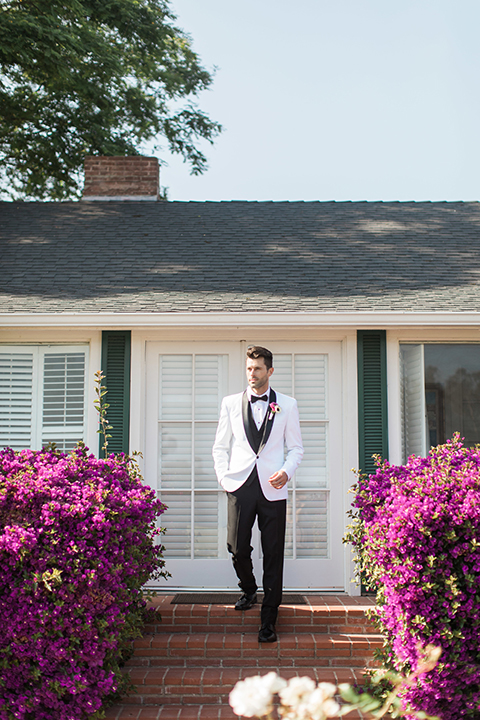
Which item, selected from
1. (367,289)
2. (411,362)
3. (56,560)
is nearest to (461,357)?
(411,362)

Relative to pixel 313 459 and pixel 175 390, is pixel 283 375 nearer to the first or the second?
pixel 313 459

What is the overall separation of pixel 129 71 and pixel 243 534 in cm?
1265

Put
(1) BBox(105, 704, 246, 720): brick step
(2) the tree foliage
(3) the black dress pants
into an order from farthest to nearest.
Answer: (2) the tree foliage → (3) the black dress pants → (1) BBox(105, 704, 246, 720): brick step

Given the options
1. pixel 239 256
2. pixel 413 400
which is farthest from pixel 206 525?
pixel 239 256

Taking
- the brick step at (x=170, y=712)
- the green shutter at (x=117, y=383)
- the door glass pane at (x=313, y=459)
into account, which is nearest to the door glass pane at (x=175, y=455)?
the green shutter at (x=117, y=383)

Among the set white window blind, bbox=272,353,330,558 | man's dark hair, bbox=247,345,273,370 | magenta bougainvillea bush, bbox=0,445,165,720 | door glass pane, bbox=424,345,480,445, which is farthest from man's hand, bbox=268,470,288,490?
door glass pane, bbox=424,345,480,445

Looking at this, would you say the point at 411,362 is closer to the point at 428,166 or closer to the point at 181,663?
the point at 181,663

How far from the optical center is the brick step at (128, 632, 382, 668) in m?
4.46

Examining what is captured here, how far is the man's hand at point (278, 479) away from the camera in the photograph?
425 cm

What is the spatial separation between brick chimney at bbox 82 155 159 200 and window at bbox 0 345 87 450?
3664 millimetres

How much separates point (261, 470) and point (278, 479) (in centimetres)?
26

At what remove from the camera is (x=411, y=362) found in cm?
569

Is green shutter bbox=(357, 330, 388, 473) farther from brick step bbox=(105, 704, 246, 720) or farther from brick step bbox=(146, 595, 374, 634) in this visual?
brick step bbox=(105, 704, 246, 720)

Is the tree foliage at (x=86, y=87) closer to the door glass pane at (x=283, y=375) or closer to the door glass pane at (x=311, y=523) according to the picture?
the door glass pane at (x=283, y=375)
